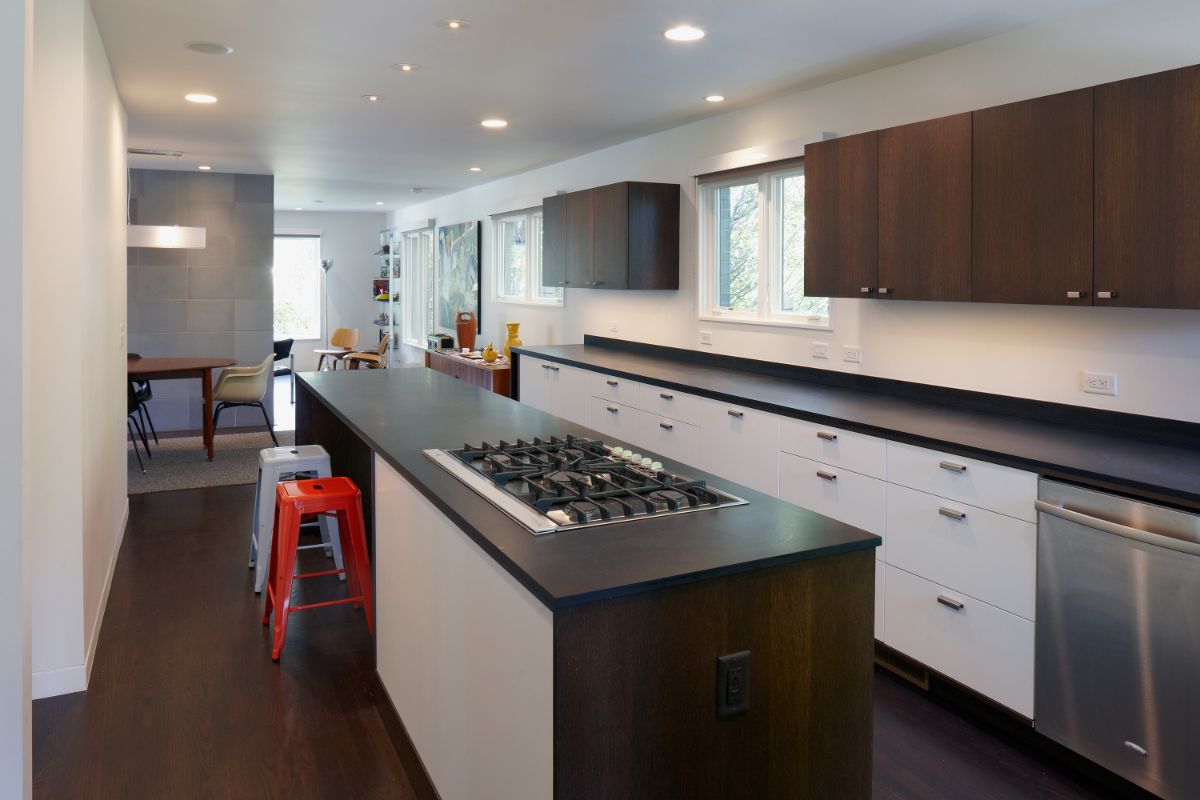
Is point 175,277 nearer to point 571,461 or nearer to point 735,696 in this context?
point 571,461

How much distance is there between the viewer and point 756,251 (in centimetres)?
512

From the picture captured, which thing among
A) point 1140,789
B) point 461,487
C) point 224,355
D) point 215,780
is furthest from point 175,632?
point 224,355

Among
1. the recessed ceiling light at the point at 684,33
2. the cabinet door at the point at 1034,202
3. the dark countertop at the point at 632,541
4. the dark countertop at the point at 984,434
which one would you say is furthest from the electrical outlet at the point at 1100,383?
the recessed ceiling light at the point at 684,33

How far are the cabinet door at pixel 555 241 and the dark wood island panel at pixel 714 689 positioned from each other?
16.8 feet

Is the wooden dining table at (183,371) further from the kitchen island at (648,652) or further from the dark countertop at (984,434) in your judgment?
the kitchen island at (648,652)

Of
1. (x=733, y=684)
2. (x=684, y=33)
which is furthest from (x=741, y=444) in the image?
(x=733, y=684)

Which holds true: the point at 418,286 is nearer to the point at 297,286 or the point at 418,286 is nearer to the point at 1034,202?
the point at 297,286

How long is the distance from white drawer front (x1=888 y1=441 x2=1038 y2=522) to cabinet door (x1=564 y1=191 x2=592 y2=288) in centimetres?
351

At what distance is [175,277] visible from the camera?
8422 millimetres

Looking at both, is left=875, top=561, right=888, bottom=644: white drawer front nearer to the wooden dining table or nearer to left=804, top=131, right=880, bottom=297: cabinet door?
left=804, top=131, right=880, bottom=297: cabinet door

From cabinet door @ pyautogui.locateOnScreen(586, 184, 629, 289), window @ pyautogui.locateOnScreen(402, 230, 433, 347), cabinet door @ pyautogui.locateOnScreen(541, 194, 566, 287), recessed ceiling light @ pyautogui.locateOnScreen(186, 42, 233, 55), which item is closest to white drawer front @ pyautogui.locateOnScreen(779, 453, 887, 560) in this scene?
cabinet door @ pyautogui.locateOnScreen(586, 184, 629, 289)

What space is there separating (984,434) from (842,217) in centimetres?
131

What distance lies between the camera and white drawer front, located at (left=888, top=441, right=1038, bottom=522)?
8.82 feet

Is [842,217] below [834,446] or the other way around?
the other way around
